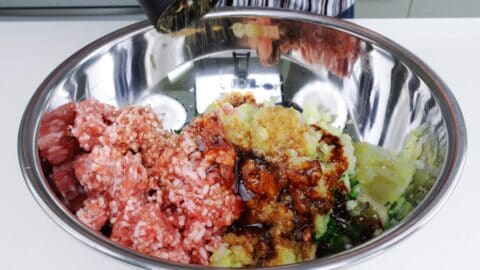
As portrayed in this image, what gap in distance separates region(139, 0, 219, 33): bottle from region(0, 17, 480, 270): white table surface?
33 centimetres

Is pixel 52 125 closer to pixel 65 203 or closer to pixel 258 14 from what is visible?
pixel 65 203

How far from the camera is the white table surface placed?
94cm

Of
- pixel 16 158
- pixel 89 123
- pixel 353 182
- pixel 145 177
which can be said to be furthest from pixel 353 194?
pixel 16 158

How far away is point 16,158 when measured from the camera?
1.08 metres

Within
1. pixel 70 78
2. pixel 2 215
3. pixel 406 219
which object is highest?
pixel 70 78

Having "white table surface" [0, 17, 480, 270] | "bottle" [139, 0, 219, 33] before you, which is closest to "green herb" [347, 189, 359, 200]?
"white table surface" [0, 17, 480, 270]

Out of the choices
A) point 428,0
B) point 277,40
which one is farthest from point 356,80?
point 428,0

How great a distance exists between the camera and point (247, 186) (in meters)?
1.01

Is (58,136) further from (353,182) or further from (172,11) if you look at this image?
(353,182)

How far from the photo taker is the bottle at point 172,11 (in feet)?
2.56

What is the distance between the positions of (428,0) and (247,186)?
1.32 m

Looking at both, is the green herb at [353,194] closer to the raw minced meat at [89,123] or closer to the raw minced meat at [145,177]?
the raw minced meat at [145,177]

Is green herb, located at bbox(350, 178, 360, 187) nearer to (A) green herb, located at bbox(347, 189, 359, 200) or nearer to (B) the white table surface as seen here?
(A) green herb, located at bbox(347, 189, 359, 200)

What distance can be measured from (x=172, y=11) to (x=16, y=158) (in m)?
0.45
